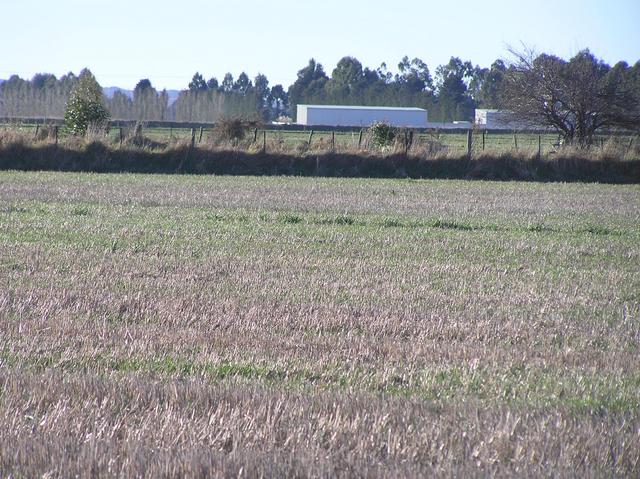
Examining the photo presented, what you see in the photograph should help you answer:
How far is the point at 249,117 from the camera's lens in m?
40.7

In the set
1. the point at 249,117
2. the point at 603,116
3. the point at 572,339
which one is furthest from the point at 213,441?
the point at 603,116

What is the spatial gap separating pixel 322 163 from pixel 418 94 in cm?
10594

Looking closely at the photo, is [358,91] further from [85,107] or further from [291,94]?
[85,107]

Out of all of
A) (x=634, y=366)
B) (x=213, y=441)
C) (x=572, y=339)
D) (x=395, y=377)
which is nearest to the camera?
(x=213, y=441)

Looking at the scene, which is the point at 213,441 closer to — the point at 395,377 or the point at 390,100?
the point at 395,377

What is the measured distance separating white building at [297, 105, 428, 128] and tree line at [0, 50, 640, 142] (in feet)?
21.9

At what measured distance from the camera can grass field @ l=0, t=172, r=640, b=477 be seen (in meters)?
4.36

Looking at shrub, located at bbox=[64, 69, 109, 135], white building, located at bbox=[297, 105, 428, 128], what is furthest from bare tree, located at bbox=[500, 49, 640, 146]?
white building, located at bbox=[297, 105, 428, 128]

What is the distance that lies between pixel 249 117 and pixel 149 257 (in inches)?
1187

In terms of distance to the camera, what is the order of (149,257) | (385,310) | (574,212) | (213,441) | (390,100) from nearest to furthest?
1. (213,441)
2. (385,310)
3. (149,257)
4. (574,212)
5. (390,100)

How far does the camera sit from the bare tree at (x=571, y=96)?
140 feet

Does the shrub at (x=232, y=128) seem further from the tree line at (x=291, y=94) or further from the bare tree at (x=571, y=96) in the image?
the tree line at (x=291, y=94)

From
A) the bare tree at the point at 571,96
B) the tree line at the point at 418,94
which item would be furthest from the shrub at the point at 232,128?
the bare tree at the point at 571,96

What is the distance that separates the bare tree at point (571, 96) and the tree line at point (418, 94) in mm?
51
